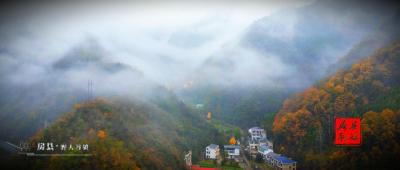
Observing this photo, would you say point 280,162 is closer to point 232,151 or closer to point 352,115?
point 232,151

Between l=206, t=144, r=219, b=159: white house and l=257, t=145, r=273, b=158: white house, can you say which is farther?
l=257, t=145, r=273, b=158: white house

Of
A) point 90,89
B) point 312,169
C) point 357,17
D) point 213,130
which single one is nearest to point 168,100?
point 213,130

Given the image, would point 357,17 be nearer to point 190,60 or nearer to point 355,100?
point 355,100

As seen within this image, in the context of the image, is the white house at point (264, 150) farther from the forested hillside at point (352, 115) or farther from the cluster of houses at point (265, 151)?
the forested hillside at point (352, 115)

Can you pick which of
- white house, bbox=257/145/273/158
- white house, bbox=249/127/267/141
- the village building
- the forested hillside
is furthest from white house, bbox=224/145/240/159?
white house, bbox=249/127/267/141

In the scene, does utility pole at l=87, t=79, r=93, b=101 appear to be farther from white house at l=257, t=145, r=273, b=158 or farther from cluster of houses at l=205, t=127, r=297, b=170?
white house at l=257, t=145, r=273, b=158

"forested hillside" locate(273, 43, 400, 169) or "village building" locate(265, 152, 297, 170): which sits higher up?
"forested hillside" locate(273, 43, 400, 169)

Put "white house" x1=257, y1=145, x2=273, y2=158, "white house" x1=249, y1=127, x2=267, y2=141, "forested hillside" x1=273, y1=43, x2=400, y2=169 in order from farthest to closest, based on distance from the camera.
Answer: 1. "white house" x1=249, y1=127, x2=267, y2=141
2. "white house" x1=257, y1=145, x2=273, y2=158
3. "forested hillside" x1=273, y1=43, x2=400, y2=169

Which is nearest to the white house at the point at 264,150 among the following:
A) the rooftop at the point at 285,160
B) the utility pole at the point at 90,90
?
the rooftop at the point at 285,160
